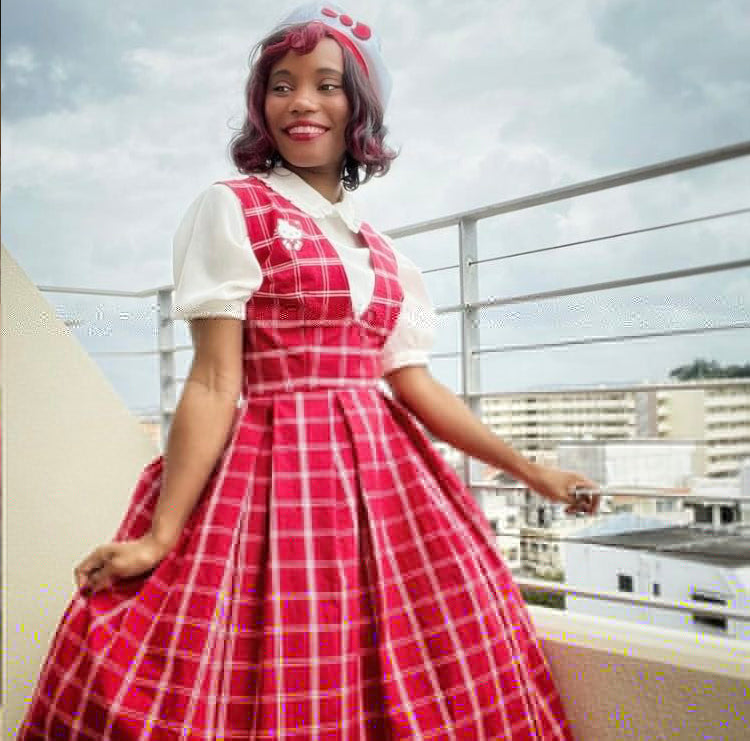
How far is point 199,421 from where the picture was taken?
2.86 ft

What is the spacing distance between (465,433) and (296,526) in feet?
1.05

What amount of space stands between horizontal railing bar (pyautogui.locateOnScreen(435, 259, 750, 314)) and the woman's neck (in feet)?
2.54

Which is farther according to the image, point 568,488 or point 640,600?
point 640,600

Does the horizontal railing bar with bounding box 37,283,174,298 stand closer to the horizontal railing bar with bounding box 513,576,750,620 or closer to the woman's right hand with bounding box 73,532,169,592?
the horizontal railing bar with bounding box 513,576,750,620

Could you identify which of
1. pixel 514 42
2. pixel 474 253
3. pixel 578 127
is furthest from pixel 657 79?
pixel 474 253

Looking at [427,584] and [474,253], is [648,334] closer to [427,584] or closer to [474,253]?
[474,253]

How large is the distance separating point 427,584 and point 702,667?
0.36m

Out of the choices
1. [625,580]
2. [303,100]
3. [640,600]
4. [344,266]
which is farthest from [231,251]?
[625,580]

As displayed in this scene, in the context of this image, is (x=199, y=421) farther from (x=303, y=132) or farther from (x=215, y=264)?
(x=303, y=132)

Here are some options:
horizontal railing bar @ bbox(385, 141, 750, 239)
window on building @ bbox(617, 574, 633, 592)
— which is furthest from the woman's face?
window on building @ bbox(617, 574, 633, 592)

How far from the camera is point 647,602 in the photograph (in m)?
1.26

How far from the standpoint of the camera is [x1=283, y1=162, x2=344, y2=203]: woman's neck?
1.06 m

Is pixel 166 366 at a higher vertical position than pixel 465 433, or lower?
higher

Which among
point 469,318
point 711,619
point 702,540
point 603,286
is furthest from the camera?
point 702,540
